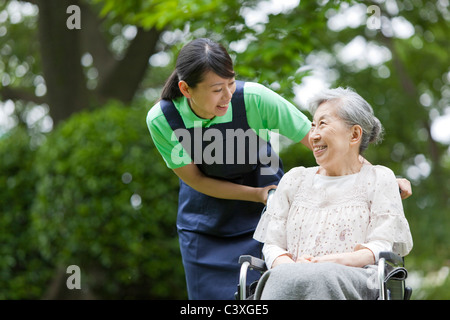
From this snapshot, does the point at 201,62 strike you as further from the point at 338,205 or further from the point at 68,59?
the point at 68,59

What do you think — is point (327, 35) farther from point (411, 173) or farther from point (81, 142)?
point (81, 142)

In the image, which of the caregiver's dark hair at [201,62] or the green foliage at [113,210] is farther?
the green foliage at [113,210]

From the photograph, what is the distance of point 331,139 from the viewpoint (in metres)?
2.60

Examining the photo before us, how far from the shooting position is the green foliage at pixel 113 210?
5.63 m

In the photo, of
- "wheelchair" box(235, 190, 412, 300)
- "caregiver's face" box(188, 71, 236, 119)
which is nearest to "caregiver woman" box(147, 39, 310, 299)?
"caregiver's face" box(188, 71, 236, 119)

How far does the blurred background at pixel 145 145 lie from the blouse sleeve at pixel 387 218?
165cm

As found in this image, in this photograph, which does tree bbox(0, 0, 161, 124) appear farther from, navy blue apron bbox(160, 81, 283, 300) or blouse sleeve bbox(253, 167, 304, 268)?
blouse sleeve bbox(253, 167, 304, 268)

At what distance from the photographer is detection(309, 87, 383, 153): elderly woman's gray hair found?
2.63 m

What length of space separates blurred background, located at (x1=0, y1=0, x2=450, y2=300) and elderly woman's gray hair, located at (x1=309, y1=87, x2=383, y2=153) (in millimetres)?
1391

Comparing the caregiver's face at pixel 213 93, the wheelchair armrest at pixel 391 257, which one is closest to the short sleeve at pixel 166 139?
the caregiver's face at pixel 213 93

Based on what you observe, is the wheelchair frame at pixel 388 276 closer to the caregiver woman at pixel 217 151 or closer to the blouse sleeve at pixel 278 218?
the blouse sleeve at pixel 278 218

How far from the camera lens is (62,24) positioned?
6.89 m
